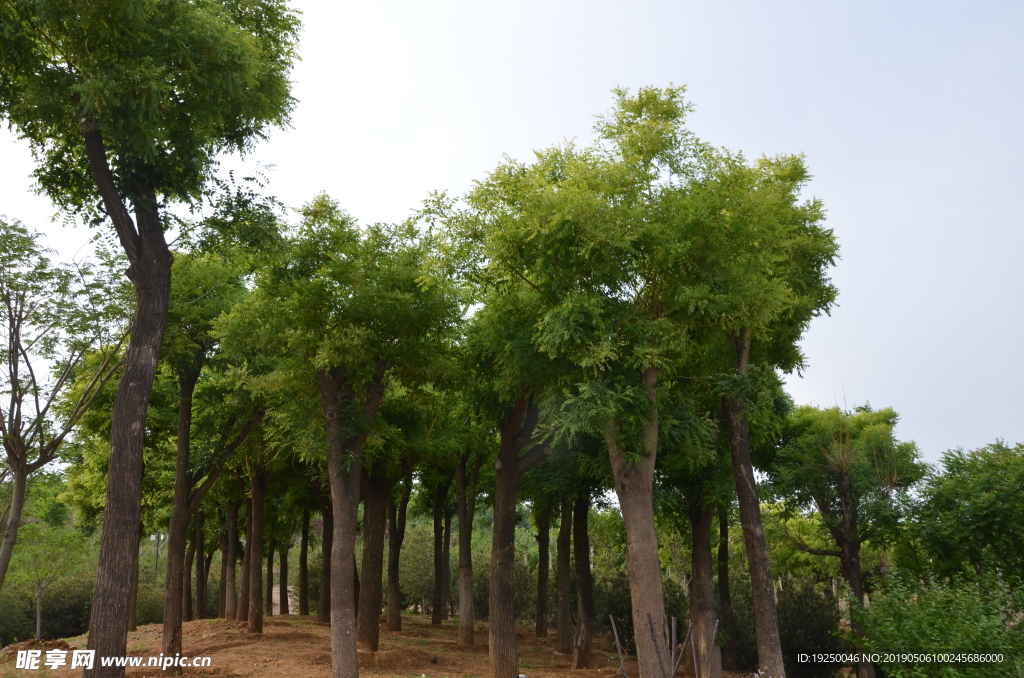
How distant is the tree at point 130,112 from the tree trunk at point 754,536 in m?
10.9

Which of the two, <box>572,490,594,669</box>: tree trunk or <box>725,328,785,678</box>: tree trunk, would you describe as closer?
<box>725,328,785,678</box>: tree trunk

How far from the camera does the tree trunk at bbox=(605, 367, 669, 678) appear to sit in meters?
12.6

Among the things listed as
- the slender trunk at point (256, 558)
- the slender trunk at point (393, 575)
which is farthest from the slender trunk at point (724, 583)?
the slender trunk at point (256, 558)

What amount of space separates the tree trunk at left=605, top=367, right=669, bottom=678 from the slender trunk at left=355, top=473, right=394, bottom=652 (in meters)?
7.84

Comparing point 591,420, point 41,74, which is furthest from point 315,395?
point 41,74

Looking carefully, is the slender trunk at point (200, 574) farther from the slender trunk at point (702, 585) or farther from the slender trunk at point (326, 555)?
the slender trunk at point (702, 585)

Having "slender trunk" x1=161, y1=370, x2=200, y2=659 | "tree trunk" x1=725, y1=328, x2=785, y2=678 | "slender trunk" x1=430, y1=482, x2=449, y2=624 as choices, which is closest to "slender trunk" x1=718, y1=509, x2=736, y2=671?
"tree trunk" x1=725, y1=328, x2=785, y2=678

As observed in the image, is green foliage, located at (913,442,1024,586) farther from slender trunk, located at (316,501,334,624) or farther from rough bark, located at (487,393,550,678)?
slender trunk, located at (316,501,334,624)

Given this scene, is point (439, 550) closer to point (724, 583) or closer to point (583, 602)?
point (583, 602)

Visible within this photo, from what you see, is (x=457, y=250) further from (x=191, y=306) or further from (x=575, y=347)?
(x=191, y=306)

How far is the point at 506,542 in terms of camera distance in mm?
15812

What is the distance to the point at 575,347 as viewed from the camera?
532 inches

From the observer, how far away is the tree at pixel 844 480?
19.8 m

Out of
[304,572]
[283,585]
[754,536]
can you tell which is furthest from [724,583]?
[283,585]
